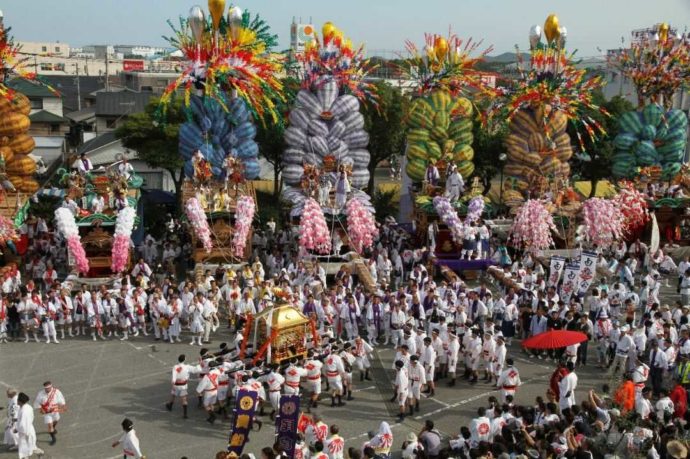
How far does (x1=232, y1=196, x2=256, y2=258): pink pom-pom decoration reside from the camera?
76.6 ft

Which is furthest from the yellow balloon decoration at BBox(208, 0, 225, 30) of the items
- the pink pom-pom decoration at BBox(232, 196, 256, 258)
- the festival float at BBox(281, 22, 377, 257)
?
the pink pom-pom decoration at BBox(232, 196, 256, 258)

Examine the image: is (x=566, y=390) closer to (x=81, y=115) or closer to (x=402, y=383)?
(x=402, y=383)

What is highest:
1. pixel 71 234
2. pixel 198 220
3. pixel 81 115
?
pixel 81 115

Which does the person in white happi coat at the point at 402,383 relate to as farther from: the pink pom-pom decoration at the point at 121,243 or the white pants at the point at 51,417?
the pink pom-pom decoration at the point at 121,243

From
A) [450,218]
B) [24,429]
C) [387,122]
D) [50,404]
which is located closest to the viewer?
[24,429]

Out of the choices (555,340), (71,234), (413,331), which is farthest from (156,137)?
(555,340)

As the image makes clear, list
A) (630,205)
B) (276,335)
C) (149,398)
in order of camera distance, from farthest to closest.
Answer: (630,205), (149,398), (276,335)

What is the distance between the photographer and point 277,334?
49.9ft

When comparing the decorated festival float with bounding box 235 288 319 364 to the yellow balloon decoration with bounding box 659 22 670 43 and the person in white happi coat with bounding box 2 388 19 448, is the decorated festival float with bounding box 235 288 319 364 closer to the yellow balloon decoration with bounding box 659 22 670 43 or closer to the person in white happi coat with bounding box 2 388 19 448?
the person in white happi coat with bounding box 2 388 19 448

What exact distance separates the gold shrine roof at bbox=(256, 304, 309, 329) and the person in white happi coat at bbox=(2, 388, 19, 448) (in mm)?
4678

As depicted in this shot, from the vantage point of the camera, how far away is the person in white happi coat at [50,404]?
44.0ft

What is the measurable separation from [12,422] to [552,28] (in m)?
21.9

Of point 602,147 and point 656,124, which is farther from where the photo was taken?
point 602,147

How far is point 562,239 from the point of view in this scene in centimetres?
2575
